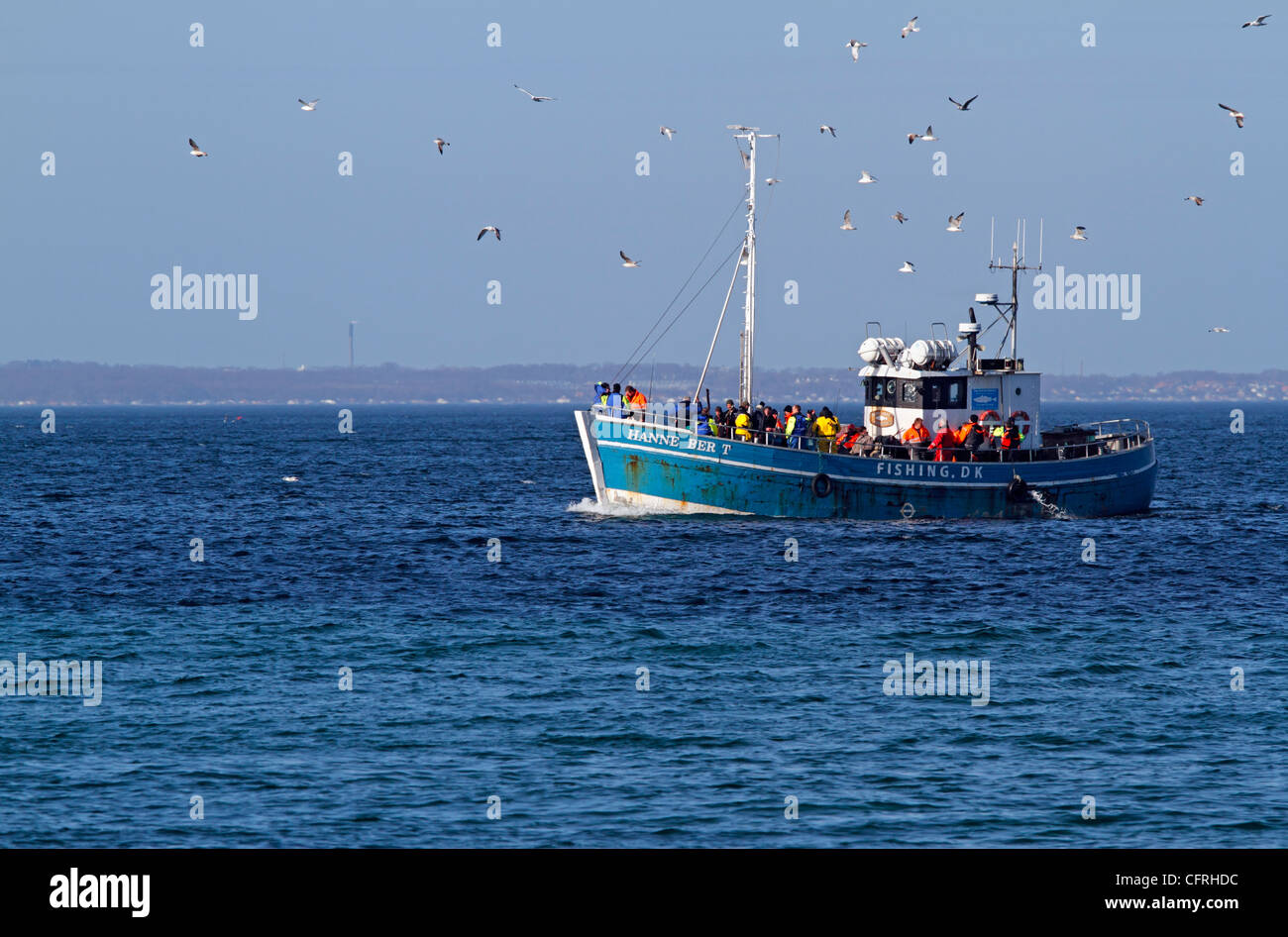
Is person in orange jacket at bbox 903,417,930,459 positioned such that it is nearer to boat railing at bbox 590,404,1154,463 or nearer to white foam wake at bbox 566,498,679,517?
boat railing at bbox 590,404,1154,463

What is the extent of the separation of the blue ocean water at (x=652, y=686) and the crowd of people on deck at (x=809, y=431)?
8.61 ft

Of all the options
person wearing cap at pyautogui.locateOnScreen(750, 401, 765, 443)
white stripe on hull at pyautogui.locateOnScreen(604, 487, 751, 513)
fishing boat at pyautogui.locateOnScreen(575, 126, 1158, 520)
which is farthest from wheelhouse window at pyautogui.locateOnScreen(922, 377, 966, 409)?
white stripe on hull at pyautogui.locateOnScreen(604, 487, 751, 513)


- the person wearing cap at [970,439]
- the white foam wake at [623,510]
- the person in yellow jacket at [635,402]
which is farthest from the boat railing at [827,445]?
the white foam wake at [623,510]

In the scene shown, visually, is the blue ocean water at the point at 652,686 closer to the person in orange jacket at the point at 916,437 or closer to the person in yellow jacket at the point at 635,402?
the person in orange jacket at the point at 916,437

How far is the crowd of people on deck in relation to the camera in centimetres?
4216

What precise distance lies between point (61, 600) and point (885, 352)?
2632cm

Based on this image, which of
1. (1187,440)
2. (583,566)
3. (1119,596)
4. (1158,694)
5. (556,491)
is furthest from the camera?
(1187,440)

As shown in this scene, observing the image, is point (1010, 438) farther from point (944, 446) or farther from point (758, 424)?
point (758, 424)

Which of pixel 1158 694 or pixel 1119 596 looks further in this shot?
pixel 1119 596

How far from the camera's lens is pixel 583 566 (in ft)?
126

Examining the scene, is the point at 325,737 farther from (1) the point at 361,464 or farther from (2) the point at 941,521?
(1) the point at 361,464

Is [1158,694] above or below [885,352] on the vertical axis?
below

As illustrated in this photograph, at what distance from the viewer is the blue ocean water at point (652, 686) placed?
1684 centimetres
